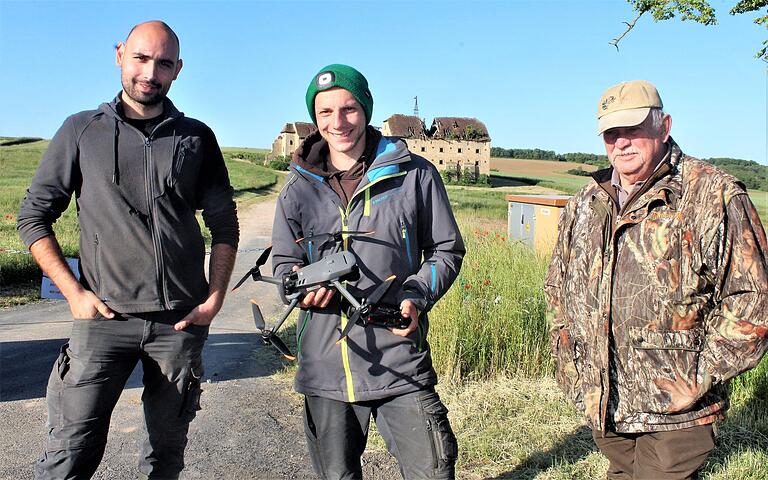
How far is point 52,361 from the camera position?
6.86 meters

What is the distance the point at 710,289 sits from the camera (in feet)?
8.75

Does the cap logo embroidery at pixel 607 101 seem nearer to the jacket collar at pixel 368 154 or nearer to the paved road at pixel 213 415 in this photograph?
the jacket collar at pixel 368 154

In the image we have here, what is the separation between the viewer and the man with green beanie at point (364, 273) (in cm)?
289

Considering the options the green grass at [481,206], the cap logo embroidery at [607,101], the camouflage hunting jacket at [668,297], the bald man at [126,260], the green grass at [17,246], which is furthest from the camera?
the green grass at [481,206]

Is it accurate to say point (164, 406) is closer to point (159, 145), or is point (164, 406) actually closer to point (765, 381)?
point (159, 145)

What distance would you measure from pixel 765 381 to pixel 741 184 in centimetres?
332

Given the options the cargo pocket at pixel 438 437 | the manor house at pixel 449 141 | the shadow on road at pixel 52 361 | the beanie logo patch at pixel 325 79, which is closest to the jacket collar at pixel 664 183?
the cargo pocket at pixel 438 437

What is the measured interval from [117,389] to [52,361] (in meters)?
4.27

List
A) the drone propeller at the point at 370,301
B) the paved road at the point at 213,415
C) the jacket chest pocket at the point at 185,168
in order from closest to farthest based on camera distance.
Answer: the drone propeller at the point at 370,301, the jacket chest pocket at the point at 185,168, the paved road at the point at 213,415

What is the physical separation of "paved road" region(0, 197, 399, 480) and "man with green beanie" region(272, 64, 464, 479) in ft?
5.21

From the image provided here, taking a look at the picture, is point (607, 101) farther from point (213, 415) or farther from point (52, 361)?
point (52, 361)

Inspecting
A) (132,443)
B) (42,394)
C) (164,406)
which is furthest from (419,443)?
(42,394)

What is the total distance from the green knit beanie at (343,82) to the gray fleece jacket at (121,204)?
2.48 ft

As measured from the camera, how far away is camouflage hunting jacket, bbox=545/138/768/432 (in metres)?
2.55
